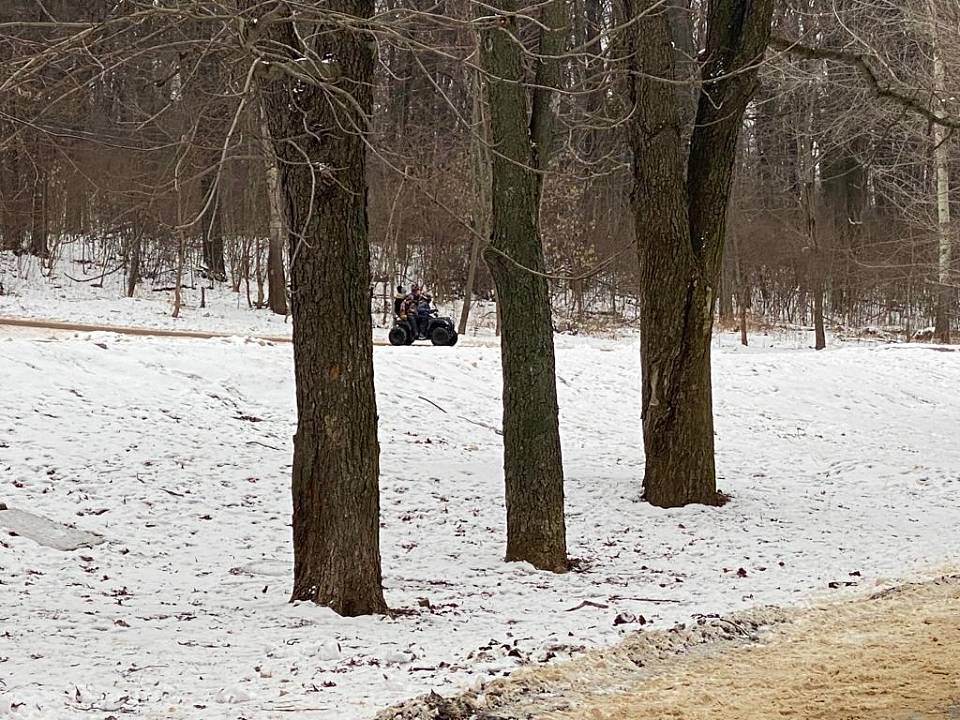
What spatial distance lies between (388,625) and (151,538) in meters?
3.08

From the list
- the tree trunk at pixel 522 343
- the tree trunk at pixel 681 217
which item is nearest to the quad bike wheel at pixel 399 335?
the tree trunk at pixel 681 217

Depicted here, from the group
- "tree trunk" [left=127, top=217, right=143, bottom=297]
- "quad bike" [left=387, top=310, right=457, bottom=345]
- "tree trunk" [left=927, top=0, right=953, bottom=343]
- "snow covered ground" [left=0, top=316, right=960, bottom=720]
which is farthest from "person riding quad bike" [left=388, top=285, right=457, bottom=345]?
"tree trunk" [left=127, top=217, right=143, bottom=297]

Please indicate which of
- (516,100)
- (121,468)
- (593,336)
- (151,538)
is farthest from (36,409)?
(593,336)

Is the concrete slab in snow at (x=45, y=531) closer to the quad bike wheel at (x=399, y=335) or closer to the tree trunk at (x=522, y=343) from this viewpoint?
the tree trunk at (x=522, y=343)

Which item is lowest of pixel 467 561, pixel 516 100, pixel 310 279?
pixel 467 561

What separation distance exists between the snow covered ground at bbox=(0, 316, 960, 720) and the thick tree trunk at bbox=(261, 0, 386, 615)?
45 centimetres

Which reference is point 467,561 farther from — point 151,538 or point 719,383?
point 719,383

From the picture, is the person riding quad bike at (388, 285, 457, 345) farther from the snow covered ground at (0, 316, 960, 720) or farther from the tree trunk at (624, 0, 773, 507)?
the tree trunk at (624, 0, 773, 507)

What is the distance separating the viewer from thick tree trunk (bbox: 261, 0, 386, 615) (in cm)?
688

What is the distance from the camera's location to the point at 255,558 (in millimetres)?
8945

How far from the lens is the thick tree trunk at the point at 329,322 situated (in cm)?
688

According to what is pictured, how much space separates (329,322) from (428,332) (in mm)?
13948

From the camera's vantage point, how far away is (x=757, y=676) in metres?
6.10

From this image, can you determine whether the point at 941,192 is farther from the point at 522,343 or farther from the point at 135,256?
the point at 135,256
